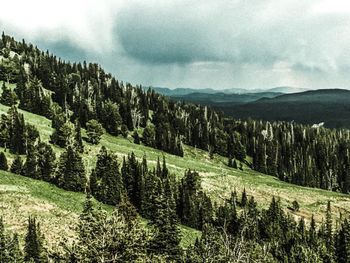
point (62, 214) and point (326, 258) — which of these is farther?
point (326, 258)

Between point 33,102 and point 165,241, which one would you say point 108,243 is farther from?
point 33,102

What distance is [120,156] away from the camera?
136m

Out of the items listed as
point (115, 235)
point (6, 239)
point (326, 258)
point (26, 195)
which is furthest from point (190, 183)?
point (115, 235)

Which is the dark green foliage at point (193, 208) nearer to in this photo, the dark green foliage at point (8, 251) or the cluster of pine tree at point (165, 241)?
the cluster of pine tree at point (165, 241)

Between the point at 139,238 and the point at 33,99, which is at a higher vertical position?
the point at 33,99

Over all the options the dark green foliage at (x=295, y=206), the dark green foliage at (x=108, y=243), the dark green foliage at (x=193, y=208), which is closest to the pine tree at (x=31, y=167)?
the dark green foliage at (x=193, y=208)

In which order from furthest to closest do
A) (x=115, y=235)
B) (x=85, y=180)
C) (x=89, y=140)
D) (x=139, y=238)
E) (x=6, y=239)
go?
(x=89, y=140)
(x=85, y=180)
(x=6, y=239)
(x=139, y=238)
(x=115, y=235)

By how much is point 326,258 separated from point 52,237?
200ft

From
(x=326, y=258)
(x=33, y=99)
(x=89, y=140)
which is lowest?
(x=326, y=258)

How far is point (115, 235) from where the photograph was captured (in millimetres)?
26812

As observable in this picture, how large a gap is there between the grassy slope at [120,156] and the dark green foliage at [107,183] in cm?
606

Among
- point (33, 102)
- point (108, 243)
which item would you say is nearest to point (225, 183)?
point (33, 102)

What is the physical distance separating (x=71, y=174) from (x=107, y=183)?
9.13 meters

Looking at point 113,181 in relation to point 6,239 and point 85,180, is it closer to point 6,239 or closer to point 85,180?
point 85,180
